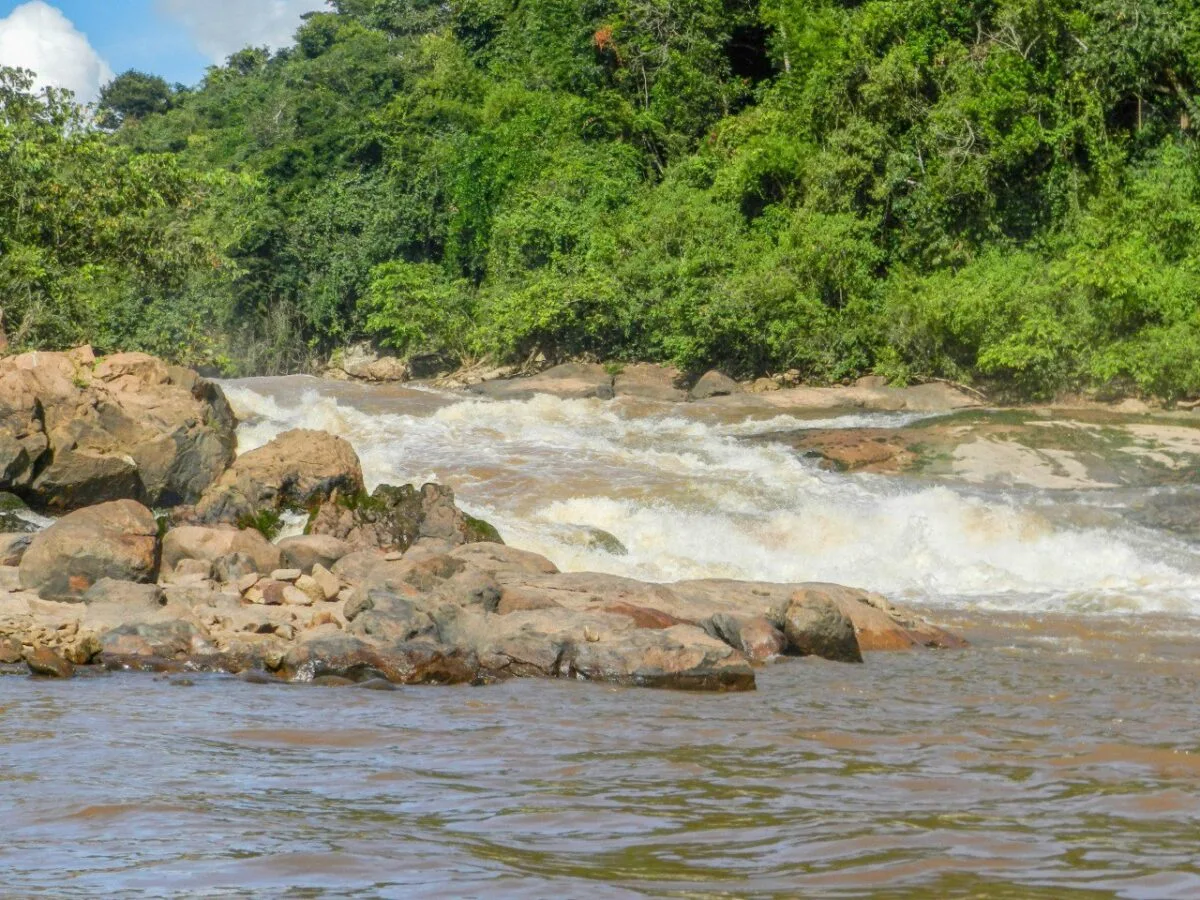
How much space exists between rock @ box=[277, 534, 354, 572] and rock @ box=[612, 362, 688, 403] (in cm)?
1470

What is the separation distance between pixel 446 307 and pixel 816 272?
424 inches

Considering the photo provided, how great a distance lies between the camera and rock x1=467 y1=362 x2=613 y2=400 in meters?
27.8

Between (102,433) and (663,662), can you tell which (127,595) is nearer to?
(663,662)

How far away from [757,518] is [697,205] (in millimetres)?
16861

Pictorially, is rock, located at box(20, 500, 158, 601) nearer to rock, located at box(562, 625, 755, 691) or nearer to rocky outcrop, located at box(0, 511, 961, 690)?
rocky outcrop, located at box(0, 511, 961, 690)

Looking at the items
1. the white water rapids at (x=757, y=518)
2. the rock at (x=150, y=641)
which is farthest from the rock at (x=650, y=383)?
the rock at (x=150, y=641)

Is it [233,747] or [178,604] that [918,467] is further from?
[233,747]

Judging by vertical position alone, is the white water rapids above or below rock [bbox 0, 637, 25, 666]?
above

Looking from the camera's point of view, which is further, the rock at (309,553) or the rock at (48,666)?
the rock at (309,553)

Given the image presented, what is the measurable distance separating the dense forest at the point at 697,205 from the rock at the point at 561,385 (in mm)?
1527

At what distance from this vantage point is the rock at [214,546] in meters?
13.0

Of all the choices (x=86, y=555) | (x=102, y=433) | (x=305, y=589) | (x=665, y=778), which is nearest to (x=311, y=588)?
(x=305, y=589)

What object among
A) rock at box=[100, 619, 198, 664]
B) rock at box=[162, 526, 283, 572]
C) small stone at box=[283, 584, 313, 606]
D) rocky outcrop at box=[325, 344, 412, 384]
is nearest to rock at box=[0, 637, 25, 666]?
rock at box=[100, 619, 198, 664]

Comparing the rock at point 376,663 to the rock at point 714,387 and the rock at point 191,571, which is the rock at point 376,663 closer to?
the rock at point 191,571
